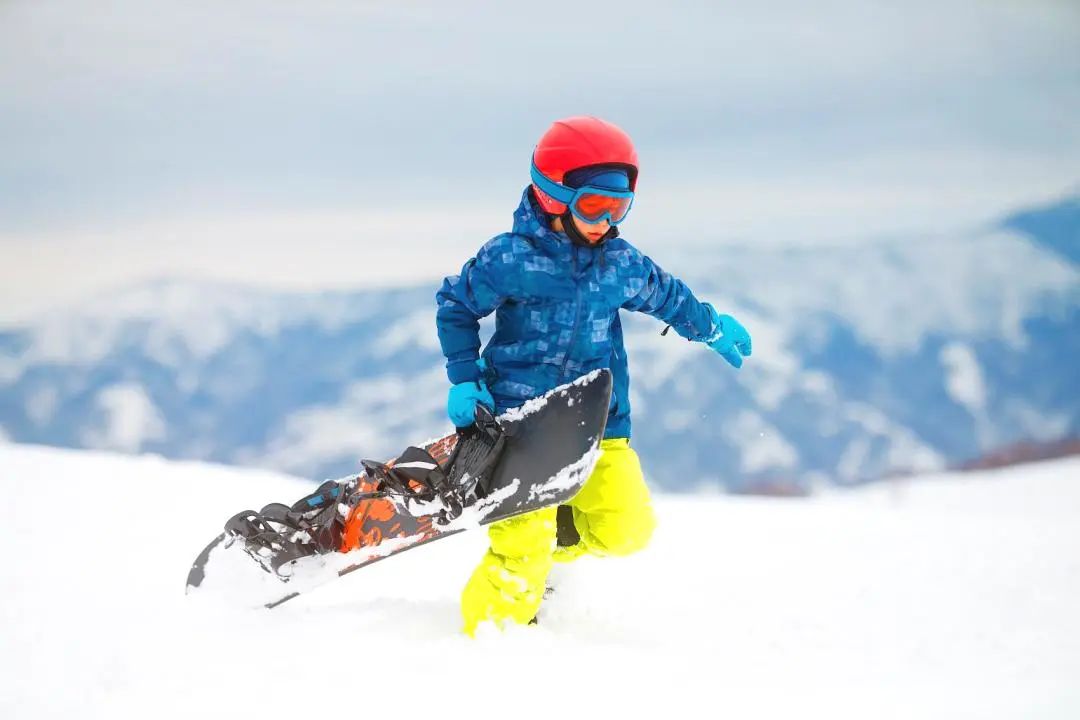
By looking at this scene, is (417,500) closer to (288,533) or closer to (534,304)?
(288,533)

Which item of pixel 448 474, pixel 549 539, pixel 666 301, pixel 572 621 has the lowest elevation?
pixel 572 621

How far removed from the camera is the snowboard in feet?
8.46

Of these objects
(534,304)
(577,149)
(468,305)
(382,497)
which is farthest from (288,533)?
(577,149)

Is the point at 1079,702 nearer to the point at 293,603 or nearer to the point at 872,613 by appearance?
the point at 872,613

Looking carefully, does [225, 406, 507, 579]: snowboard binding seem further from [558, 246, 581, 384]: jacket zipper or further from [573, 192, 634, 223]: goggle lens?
[573, 192, 634, 223]: goggle lens

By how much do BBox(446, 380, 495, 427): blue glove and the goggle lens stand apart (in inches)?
25.5

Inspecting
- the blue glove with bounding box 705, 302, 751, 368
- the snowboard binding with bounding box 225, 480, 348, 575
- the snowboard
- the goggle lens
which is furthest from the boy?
the snowboard binding with bounding box 225, 480, 348, 575

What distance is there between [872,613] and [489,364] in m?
1.92

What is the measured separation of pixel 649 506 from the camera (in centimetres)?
300

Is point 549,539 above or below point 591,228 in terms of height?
below

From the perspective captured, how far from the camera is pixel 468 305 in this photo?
2658 millimetres

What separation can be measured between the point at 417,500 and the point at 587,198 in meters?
1.13

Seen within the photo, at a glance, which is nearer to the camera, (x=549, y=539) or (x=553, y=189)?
(x=553, y=189)

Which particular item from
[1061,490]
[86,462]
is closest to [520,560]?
[86,462]
